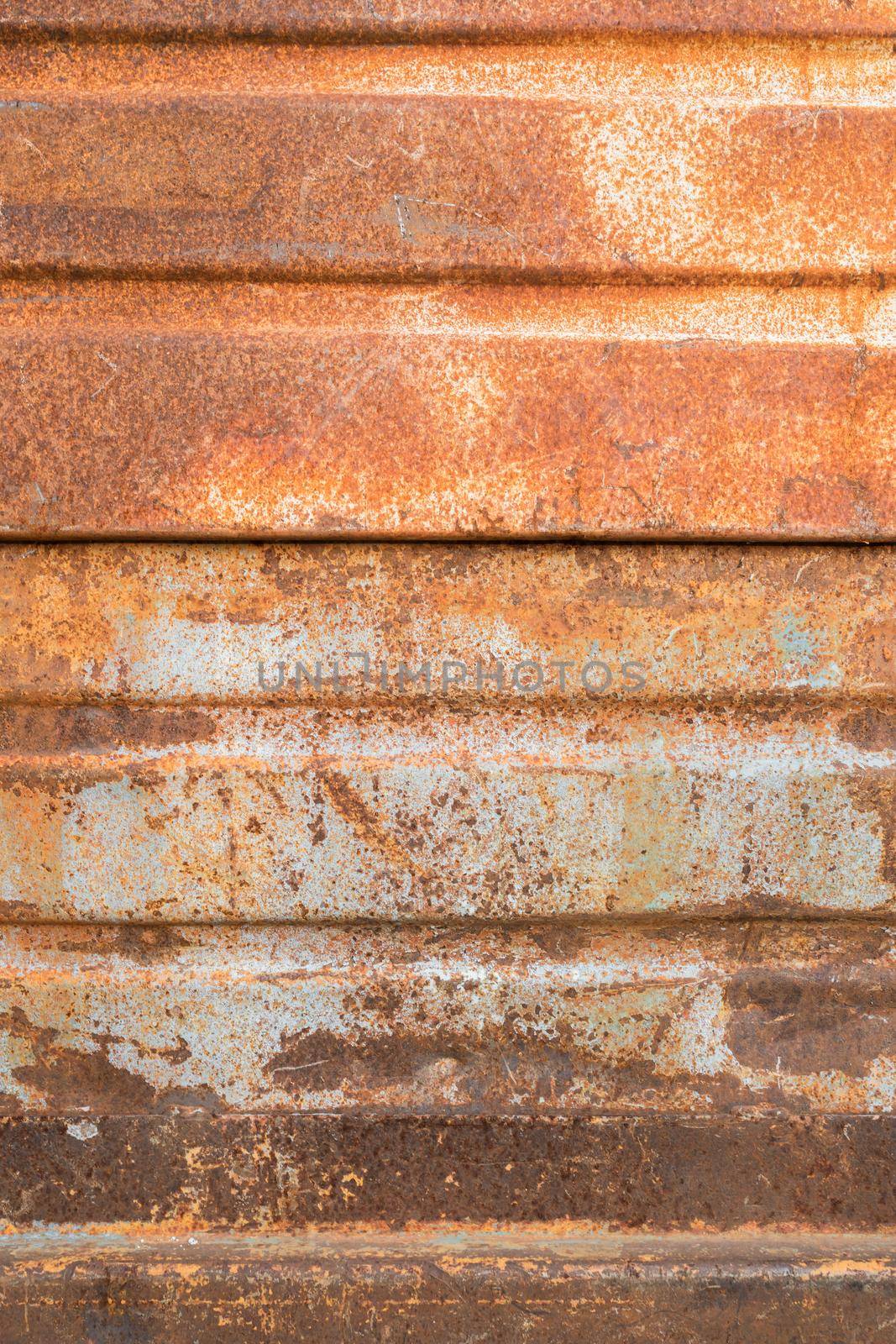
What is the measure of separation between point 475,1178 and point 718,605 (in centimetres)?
114

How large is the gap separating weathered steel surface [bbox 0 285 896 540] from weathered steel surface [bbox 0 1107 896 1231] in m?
1.08

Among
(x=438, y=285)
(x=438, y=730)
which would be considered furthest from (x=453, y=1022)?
(x=438, y=285)

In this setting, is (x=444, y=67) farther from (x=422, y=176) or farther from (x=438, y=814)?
(x=438, y=814)

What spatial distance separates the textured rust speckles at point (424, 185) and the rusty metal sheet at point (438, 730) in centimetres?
51

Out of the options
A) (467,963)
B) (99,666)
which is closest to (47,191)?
(99,666)

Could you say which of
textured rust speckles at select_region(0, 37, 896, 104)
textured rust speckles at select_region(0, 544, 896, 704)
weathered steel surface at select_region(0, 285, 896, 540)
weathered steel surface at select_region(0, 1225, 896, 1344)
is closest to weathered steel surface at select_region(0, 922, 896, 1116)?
weathered steel surface at select_region(0, 1225, 896, 1344)

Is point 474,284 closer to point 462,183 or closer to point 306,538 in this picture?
point 462,183

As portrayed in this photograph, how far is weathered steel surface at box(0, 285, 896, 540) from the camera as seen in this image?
1.41 metres

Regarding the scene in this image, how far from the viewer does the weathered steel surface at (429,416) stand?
55.5 inches

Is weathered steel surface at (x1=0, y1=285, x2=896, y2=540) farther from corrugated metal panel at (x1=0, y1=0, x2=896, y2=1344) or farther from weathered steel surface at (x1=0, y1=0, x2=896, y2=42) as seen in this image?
weathered steel surface at (x1=0, y1=0, x2=896, y2=42)

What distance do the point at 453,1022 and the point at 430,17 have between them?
1756mm

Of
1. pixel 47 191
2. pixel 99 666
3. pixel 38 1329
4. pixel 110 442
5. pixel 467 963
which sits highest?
pixel 47 191

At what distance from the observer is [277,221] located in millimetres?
1401

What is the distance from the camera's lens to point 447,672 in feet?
4.81
